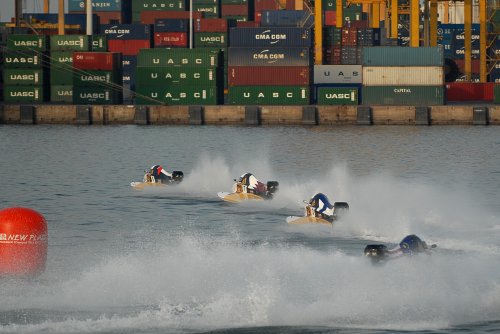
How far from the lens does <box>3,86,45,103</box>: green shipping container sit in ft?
443

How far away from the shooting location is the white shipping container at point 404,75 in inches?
5037

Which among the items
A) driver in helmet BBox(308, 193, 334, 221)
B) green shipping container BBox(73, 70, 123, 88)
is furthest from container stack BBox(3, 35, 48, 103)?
driver in helmet BBox(308, 193, 334, 221)

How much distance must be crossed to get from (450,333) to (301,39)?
337 ft

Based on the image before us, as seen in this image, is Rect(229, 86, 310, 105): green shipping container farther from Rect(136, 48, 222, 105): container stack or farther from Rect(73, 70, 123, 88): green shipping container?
Rect(73, 70, 123, 88): green shipping container

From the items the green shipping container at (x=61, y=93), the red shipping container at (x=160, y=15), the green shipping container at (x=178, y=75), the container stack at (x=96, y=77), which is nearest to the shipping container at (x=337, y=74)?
the green shipping container at (x=178, y=75)

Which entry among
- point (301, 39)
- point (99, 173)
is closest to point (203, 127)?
point (301, 39)

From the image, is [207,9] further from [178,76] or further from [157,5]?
[178,76]

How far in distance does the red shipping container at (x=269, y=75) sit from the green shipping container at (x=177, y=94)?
4.83 m

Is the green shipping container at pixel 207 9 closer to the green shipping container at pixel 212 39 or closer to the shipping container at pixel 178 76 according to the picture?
the green shipping container at pixel 212 39

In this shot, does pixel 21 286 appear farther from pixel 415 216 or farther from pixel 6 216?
pixel 415 216

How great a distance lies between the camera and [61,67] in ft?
438

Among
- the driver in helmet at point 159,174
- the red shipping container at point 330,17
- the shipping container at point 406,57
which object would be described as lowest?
the driver in helmet at point 159,174

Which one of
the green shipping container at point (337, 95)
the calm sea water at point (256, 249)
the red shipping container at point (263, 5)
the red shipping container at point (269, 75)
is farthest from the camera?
the red shipping container at point (263, 5)

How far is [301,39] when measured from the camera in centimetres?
12862
